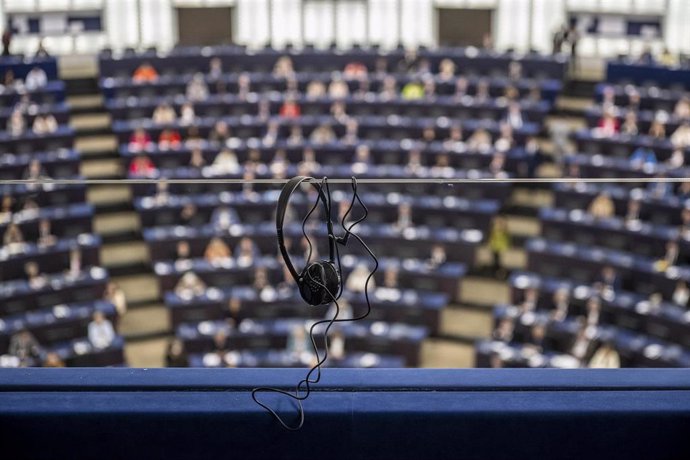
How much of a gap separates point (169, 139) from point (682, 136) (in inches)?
273

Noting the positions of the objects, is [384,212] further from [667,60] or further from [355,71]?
[667,60]

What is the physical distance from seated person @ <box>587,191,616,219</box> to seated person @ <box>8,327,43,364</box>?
6.56 meters

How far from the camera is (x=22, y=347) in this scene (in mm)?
10445

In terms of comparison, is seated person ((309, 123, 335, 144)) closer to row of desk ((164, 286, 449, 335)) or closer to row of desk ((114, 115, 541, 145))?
row of desk ((114, 115, 541, 145))

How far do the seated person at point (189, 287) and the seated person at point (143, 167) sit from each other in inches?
103

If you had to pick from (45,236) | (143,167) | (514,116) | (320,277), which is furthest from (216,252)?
(320,277)

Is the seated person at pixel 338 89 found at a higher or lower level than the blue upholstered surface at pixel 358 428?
higher

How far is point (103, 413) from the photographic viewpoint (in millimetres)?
2898

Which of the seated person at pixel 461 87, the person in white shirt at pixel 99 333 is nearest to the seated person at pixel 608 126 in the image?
the seated person at pixel 461 87

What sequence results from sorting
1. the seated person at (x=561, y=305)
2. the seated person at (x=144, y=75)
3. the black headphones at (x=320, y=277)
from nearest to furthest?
the black headphones at (x=320, y=277) → the seated person at (x=561, y=305) → the seated person at (x=144, y=75)

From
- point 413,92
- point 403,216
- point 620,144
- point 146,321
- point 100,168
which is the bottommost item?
point 146,321

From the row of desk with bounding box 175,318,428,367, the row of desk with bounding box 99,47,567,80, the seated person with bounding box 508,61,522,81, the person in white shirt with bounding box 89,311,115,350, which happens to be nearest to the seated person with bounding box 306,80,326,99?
the row of desk with bounding box 99,47,567,80

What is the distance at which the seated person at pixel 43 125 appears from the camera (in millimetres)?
15102

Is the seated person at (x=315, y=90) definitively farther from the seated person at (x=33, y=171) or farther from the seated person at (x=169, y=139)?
the seated person at (x=33, y=171)
